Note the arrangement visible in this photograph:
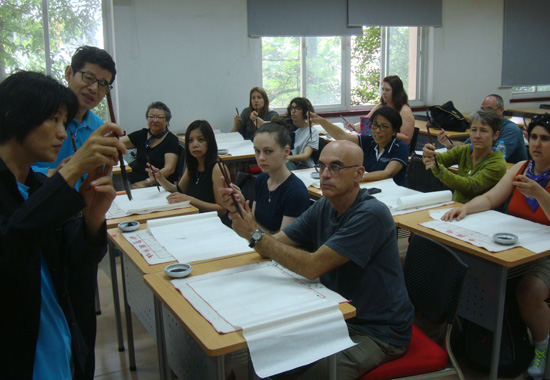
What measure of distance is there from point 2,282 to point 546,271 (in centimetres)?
217

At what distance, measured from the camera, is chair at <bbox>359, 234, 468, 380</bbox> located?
1.73 m

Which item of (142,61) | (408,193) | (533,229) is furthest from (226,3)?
(533,229)

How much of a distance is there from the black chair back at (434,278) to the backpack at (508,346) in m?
0.62

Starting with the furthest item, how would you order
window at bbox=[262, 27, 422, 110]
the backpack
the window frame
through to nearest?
the window frame < window at bbox=[262, 27, 422, 110] < the backpack

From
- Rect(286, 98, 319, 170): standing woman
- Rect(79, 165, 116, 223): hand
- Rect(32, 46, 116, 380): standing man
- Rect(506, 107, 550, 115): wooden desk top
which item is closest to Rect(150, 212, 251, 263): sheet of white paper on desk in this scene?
Rect(32, 46, 116, 380): standing man

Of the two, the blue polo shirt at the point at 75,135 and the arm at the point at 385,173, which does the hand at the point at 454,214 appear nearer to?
the arm at the point at 385,173

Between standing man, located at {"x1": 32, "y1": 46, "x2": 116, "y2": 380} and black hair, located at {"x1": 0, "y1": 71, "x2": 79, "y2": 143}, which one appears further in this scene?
standing man, located at {"x1": 32, "y1": 46, "x2": 116, "y2": 380}

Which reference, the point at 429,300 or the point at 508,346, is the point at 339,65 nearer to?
the point at 508,346

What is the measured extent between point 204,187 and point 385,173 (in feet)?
3.80

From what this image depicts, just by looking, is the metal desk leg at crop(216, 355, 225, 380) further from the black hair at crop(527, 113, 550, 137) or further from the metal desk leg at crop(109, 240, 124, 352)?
the black hair at crop(527, 113, 550, 137)

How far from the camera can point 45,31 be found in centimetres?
530

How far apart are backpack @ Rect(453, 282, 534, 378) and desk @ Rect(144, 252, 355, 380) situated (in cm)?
116

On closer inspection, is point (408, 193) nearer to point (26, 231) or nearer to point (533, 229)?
point (533, 229)

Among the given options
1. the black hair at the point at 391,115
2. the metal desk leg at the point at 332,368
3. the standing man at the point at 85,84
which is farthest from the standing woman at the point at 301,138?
the metal desk leg at the point at 332,368
